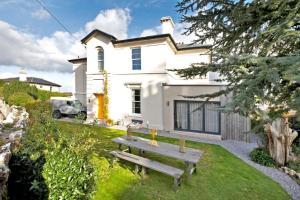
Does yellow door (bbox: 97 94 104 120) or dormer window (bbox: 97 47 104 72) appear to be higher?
dormer window (bbox: 97 47 104 72)

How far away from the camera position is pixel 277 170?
8109mm

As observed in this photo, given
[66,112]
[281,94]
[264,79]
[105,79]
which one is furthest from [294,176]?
[66,112]

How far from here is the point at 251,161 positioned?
8.92 metres

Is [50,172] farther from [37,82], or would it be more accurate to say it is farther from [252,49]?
[37,82]

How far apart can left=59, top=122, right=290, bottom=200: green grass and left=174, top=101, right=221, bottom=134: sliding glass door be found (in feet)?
16.3

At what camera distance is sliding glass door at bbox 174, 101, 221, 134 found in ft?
42.6

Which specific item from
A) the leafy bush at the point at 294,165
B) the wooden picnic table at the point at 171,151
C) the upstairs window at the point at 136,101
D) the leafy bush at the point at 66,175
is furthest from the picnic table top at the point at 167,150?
the upstairs window at the point at 136,101

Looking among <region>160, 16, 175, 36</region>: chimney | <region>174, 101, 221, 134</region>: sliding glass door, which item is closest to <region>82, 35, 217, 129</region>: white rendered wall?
<region>174, 101, 221, 134</region>: sliding glass door

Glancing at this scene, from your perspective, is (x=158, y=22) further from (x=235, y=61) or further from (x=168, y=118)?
(x=235, y=61)

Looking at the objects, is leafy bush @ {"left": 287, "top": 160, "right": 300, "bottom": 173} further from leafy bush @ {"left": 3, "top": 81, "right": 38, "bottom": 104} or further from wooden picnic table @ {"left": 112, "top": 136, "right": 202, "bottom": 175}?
leafy bush @ {"left": 3, "top": 81, "right": 38, "bottom": 104}

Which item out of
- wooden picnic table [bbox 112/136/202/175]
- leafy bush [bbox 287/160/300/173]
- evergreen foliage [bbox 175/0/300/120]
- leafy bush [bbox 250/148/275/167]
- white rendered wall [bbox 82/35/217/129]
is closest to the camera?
evergreen foliage [bbox 175/0/300/120]

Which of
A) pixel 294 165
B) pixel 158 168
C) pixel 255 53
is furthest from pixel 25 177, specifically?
pixel 294 165

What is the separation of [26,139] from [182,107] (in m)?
11.4

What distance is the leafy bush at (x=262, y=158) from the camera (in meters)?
8.50
